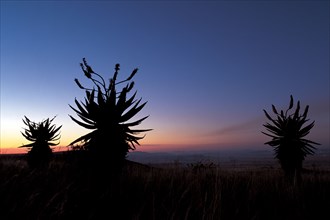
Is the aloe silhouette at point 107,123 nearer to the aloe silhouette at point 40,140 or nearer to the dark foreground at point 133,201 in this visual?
the dark foreground at point 133,201

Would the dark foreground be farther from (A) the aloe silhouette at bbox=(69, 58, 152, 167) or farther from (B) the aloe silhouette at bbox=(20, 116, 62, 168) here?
(B) the aloe silhouette at bbox=(20, 116, 62, 168)

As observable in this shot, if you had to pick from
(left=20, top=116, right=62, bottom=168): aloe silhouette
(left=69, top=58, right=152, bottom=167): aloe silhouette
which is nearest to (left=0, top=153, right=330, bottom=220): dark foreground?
(left=69, top=58, right=152, bottom=167): aloe silhouette

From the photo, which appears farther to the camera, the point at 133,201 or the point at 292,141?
the point at 292,141

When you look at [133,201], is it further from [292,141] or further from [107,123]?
[292,141]

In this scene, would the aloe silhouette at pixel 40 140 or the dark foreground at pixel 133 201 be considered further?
the aloe silhouette at pixel 40 140

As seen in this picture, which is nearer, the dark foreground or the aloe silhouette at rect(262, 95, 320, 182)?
the dark foreground

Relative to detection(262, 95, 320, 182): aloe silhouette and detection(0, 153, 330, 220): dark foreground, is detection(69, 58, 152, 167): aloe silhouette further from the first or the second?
detection(262, 95, 320, 182): aloe silhouette

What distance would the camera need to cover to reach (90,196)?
5.58 metres

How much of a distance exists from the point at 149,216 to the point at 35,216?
1.64m

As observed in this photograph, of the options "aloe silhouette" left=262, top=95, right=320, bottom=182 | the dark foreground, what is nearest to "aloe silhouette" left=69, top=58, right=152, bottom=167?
the dark foreground

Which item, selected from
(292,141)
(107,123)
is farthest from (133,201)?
(292,141)

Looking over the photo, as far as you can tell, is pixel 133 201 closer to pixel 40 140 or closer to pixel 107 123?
pixel 107 123

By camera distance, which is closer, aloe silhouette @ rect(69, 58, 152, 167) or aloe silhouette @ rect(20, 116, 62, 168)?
aloe silhouette @ rect(69, 58, 152, 167)

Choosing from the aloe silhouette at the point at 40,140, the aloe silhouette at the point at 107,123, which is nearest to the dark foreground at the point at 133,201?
the aloe silhouette at the point at 107,123
